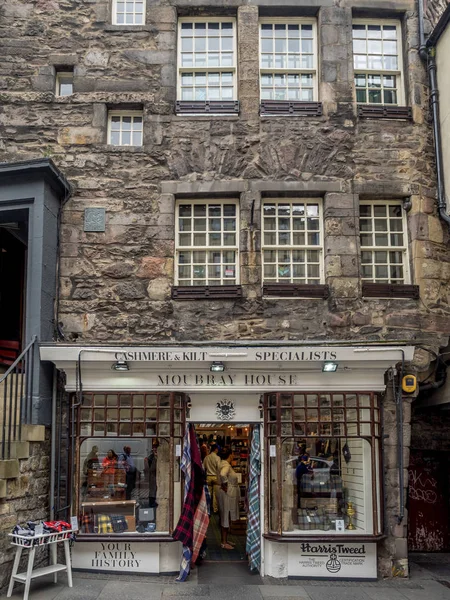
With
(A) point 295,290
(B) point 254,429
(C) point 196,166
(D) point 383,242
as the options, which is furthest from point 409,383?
(C) point 196,166

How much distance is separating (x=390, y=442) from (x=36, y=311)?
5714 mm

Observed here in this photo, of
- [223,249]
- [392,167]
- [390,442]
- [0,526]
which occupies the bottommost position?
[0,526]

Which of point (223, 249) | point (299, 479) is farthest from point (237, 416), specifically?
point (223, 249)

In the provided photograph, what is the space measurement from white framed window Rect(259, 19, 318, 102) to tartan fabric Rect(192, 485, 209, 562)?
21.9 ft

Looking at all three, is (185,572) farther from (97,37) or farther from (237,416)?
(97,37)

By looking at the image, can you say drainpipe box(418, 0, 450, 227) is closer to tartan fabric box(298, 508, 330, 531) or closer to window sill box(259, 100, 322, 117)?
window sill box(259, 100, 322, 117)

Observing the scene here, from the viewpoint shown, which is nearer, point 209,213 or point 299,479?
point 299,479

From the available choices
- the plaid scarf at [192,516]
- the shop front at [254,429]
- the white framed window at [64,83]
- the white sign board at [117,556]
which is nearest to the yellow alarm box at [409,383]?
the shop front at [254,429]

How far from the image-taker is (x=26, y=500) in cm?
899

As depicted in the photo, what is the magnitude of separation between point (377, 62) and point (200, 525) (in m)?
8.20

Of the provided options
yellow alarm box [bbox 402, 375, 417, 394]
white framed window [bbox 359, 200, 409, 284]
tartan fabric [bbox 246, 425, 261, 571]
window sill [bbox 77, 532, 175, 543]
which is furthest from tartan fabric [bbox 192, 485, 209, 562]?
white framed window [bbox 359, 200, 409, 284]

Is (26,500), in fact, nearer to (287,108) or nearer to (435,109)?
(287,108)

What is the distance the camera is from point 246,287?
33.6 feet

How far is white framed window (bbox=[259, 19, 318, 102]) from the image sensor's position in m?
11.0
